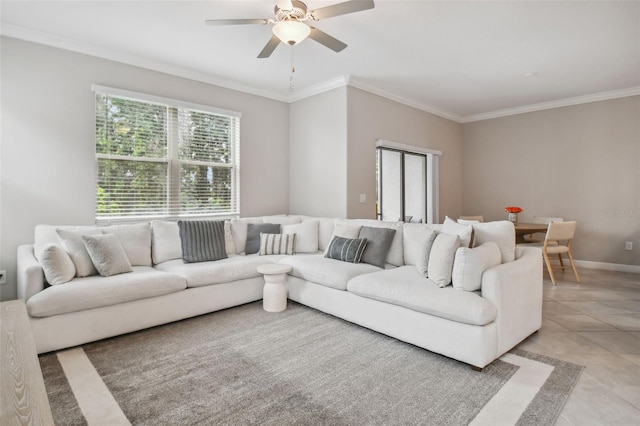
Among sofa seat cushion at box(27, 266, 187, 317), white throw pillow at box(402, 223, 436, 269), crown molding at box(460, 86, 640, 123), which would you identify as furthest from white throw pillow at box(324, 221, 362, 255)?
crown molding at box(460, 86, 640, 123)

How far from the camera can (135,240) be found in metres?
3.64

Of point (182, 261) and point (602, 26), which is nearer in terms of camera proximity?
point (602, 26)

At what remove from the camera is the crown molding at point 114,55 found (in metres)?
3.37

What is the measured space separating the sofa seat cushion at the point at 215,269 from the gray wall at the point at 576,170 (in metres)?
4.89

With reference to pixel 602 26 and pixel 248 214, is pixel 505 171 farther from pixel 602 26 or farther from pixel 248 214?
pixel 248 214

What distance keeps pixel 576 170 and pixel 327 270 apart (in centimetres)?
489

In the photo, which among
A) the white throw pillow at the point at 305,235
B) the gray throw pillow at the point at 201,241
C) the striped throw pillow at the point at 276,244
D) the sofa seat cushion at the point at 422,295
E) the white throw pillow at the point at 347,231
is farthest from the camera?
the white throw pillow at the point at 305,235

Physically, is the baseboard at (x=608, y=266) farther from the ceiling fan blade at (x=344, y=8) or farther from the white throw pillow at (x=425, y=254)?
the ceiling fan blade at (x=344, y=8)

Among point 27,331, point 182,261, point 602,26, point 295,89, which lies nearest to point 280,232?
point 182,261

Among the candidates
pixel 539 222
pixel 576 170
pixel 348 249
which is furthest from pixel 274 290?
pixel 576 170

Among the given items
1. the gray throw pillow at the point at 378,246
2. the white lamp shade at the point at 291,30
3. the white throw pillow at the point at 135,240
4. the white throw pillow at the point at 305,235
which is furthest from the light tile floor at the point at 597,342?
the white throw pillow at the point at 135,240

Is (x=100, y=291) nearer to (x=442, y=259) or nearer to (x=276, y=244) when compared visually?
(x=276, y=244)

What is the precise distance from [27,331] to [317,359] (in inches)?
66.5

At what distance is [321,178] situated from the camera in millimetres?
5148
